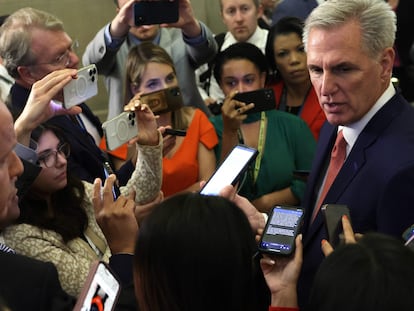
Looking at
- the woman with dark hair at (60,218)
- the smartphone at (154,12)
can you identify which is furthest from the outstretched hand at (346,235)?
the smartphone at (154,12)

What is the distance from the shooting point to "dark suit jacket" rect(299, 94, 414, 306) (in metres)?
1.63

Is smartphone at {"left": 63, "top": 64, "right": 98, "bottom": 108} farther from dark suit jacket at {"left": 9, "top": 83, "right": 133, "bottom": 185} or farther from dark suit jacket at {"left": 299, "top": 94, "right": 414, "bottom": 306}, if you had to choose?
dark suit jacket at {"left": 299, "top": 94, "right": 414, "bottom": 306}

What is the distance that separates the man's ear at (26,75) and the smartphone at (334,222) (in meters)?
1.49

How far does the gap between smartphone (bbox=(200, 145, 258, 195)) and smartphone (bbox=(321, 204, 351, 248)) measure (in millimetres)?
414

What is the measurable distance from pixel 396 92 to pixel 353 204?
40 centimetres

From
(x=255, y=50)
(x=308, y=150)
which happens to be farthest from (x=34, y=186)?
(x=255, y=50)

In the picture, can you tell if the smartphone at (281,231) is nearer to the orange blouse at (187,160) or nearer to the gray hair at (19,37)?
the orange blouse at (187,160)

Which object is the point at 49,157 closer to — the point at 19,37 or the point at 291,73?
the point at 19,37

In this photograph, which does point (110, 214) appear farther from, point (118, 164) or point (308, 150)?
point (308, 150)

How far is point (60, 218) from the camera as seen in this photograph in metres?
1.96

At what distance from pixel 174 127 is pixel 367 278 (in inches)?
74.4

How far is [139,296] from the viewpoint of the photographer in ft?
4.10

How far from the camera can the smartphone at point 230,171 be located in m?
1.91

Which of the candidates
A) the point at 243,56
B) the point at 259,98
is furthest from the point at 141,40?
the point at 259,98
